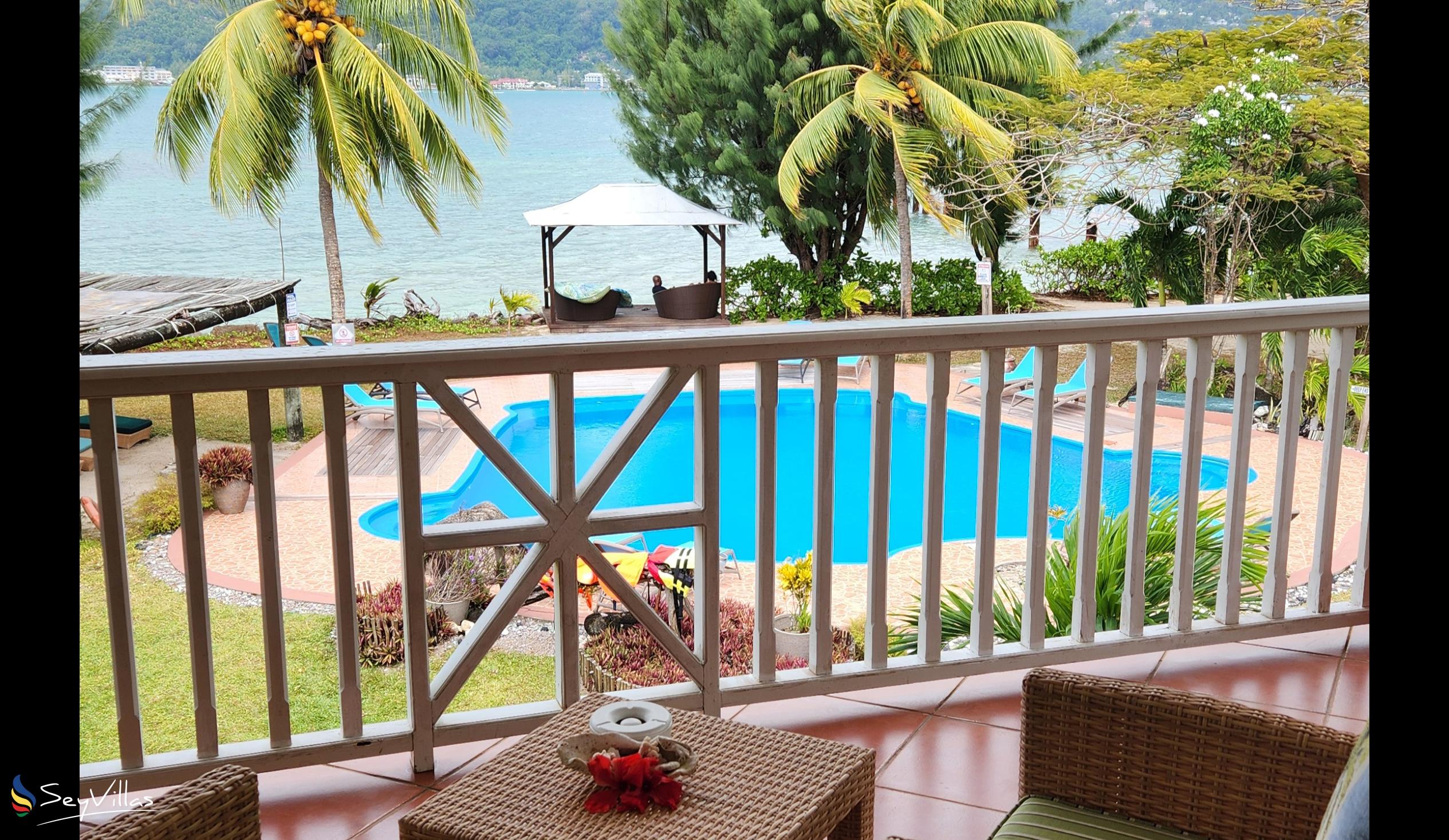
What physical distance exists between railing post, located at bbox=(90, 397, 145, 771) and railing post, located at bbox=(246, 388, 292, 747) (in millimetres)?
214

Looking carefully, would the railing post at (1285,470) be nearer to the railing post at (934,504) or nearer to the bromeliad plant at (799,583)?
the railing post at (934,504)

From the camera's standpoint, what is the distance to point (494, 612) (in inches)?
86.9

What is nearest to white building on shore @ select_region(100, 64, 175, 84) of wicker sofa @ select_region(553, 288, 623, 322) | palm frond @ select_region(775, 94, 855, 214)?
wicker sofa @ select_region(553, 288, 623, 322)

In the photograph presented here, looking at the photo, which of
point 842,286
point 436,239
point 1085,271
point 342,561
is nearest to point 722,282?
point 842,286

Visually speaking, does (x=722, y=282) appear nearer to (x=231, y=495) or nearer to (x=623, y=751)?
(x=231, y=495)

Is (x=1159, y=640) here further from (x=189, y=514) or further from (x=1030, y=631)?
(x=189, y=514)

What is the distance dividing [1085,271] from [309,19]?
43.3 feet

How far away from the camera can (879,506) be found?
2404mm

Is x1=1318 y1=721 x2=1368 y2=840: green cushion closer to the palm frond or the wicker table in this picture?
the wicker table

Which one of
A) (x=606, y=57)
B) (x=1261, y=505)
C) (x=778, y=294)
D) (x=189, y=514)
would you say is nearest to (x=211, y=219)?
(x=606, y=57)

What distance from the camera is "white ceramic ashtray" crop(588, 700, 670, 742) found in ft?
5.12

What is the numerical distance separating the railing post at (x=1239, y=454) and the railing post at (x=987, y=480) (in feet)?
1.74

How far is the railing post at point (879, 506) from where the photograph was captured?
2.37 m

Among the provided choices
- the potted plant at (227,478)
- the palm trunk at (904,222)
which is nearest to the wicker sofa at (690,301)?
the palm trunk at (904,222)
